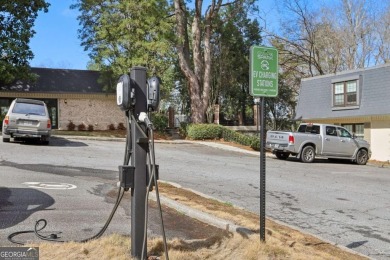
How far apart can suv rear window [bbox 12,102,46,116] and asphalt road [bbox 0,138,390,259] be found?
1.71 m

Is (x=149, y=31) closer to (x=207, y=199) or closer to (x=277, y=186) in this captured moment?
(x=277, y=186)

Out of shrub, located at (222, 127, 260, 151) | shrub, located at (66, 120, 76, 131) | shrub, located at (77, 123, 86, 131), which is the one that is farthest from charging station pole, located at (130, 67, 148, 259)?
shrub, located at (77, 123, 86, 131)

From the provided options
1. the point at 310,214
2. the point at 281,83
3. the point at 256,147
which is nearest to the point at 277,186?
the point at 310,214

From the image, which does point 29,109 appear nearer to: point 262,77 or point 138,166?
point 262,77

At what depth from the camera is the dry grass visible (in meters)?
4.62

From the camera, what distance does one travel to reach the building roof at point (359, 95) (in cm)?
2442

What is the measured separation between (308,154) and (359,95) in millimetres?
7414

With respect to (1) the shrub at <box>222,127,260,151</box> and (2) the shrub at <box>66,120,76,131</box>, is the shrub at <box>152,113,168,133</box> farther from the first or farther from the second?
(2) the shrub at <box>66,120,76,131</box>

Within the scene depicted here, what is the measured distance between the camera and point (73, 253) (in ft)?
15.0

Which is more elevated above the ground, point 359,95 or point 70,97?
point 70,97

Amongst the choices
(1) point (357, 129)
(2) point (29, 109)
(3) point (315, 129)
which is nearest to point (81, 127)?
(2) point (29, 109)

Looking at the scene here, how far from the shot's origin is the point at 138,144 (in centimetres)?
454

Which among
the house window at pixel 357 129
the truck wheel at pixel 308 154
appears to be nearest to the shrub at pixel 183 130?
the house window at pixel 357 129

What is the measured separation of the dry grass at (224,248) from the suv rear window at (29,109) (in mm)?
14298
